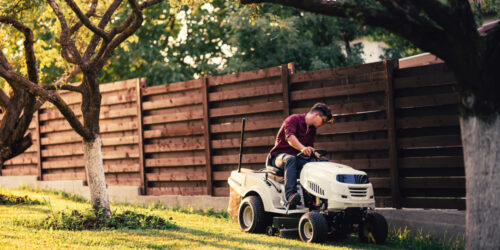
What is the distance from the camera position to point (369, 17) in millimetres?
5359

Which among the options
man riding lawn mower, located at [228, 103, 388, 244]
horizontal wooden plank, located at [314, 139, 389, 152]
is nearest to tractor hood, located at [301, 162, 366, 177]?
man riding lawn mower, located at [228, 103, 388, 244]

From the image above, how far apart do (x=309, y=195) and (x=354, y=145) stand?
1.36 meters

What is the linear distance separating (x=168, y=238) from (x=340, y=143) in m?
2.81

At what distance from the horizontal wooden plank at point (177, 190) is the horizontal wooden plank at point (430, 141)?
14.0ft

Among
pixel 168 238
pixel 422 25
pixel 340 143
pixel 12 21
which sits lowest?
pixel 168 238

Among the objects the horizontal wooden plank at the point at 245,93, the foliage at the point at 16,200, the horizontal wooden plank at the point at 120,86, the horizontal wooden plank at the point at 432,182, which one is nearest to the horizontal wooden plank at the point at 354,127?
the horizontal wooden plank at the point at 432,182

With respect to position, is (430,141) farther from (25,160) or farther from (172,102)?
(25,160)

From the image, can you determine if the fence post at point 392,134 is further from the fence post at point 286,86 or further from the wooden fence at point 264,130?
the fence post at point 286,86

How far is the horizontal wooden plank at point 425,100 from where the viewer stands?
25.6ft

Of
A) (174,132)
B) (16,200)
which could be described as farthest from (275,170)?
(16,200)

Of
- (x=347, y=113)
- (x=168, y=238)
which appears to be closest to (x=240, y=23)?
(x=347, y=113)

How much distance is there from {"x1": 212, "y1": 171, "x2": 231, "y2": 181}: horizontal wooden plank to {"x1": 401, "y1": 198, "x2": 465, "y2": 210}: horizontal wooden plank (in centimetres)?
349

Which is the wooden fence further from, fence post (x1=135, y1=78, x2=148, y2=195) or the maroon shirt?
the maroon shirt

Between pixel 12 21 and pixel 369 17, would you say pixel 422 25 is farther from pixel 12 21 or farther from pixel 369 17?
pixel 12 21
